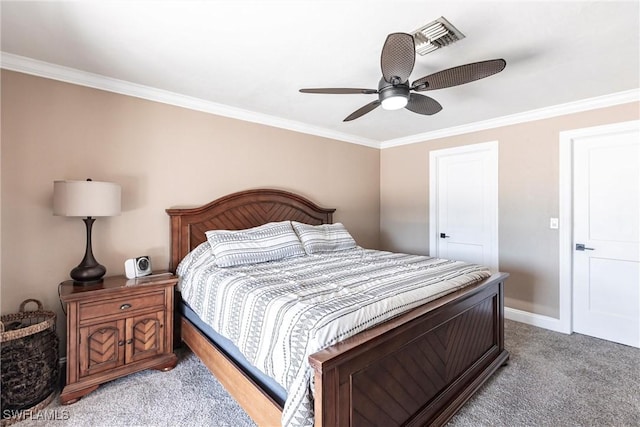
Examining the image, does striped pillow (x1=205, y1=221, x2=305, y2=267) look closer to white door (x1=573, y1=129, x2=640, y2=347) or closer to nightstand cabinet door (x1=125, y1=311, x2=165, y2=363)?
nightstand cabinet door (x1=125, y1=311, x2=165, y2=363)

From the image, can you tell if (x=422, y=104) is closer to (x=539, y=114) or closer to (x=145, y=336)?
(x=539, y=114)

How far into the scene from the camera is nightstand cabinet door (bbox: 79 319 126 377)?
6.75 ft

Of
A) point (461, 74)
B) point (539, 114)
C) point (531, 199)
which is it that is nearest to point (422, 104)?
point (461, 74)

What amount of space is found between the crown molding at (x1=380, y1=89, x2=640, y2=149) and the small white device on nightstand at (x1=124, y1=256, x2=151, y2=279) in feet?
12.4

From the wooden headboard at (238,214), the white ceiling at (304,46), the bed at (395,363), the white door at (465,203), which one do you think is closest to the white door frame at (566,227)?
the white ceiling at (304,46)

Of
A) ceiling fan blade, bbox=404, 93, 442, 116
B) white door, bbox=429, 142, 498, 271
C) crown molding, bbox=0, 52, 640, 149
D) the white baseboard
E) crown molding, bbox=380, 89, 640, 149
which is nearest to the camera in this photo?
ceiling fan blade, bbox=404, 93, 442, 116

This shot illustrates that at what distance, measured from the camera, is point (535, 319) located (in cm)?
340

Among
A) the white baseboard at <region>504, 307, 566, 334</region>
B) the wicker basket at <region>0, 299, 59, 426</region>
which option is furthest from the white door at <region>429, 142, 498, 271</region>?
the wicker basket at <region>0, 299, 59, 426</region>

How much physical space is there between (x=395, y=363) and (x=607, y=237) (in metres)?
2.95

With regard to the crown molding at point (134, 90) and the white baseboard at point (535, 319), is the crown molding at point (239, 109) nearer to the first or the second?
the crown molding at point (134, 90)

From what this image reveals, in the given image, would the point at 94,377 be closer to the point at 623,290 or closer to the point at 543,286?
the point at 543,286

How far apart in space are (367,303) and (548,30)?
6.56 ft

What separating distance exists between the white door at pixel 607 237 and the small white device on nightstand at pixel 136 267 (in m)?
4.23

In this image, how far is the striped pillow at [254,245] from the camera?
255 centimetres
